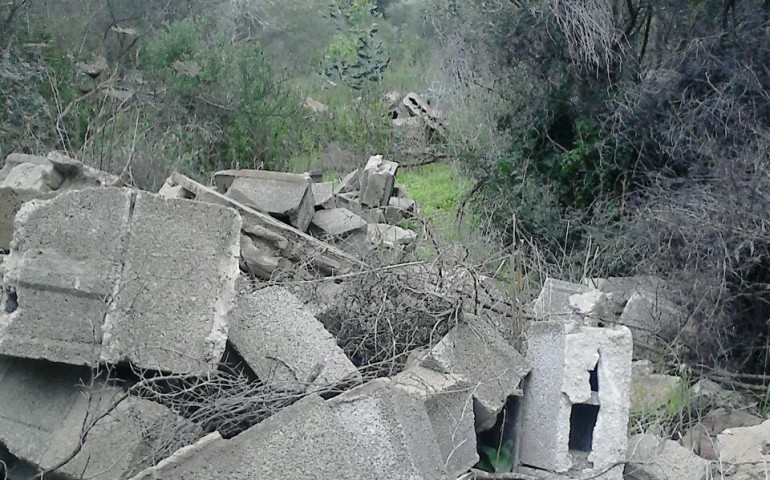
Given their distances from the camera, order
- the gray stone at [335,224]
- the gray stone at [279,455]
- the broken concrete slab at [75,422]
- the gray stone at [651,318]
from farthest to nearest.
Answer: the gray stone at [335,224]
the gray stone at [651,318]
the broken concrete slab at [75,422]
the gray stone at [279,455]

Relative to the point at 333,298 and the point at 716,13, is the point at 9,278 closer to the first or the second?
the point at 333,298

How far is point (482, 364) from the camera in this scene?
441 centimetres

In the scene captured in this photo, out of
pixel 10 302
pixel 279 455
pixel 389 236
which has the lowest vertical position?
pixel 389 236

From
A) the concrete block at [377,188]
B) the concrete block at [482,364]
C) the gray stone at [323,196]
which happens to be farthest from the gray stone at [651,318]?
the concrete block at [377,188]

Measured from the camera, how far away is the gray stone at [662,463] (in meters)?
4.20

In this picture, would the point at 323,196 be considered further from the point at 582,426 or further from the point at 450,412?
the point at 450,412

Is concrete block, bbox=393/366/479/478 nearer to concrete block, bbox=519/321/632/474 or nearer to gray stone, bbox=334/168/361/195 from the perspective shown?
concrete block, bbox=519/321/632/474

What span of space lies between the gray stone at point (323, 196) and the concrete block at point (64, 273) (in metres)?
3.87

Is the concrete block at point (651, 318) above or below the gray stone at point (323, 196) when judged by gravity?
below

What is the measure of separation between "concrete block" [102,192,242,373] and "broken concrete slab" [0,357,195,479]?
0.20 m

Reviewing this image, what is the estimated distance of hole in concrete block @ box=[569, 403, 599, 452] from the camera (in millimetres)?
4398

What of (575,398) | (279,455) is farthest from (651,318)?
(279,455)

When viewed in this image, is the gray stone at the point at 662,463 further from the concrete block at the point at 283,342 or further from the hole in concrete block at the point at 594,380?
the concrete block at the point at 283,342

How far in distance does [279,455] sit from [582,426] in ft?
6.05
